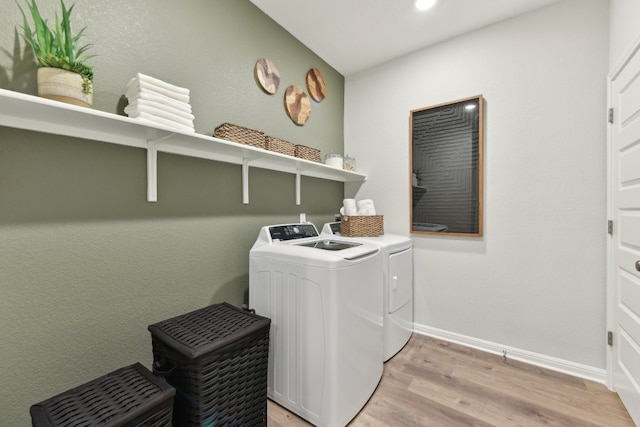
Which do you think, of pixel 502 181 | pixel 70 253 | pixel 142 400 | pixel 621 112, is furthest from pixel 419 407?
pixel 621 112

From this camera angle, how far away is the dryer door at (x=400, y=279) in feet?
6.51

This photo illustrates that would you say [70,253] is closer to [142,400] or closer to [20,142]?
[20,142]

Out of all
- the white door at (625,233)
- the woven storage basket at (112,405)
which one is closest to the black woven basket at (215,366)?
the woven storage basket at (112,405)

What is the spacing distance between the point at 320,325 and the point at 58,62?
1.56 metres

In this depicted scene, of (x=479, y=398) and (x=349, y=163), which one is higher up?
(x=349, y=163)

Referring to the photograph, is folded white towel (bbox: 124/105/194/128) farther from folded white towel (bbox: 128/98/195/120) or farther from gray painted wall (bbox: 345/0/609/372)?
gray painted wall (bbox: 345/0/609/372)

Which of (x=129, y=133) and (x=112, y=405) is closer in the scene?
(x=112, y=405)

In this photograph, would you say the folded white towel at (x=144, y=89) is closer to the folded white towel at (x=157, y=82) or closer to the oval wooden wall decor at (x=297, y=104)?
the folded white towel at (x=157, y=82)

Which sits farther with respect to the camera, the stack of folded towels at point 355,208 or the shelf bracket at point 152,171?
the stack of folded towels at point 355,208

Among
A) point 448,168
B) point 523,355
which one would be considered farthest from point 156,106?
point 523,355

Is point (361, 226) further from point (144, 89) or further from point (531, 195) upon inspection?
point (144, 89)

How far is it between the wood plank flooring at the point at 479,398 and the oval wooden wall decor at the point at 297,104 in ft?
7.16

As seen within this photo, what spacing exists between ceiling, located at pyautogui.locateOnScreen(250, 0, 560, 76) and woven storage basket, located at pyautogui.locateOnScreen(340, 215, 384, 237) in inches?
62.8

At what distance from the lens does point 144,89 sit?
1215 mm
